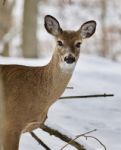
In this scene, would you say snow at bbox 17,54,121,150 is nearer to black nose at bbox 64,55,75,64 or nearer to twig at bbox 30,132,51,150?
twig at bbox 30,132,51,150

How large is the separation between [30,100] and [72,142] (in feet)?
1.50

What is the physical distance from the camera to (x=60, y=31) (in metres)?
4.16

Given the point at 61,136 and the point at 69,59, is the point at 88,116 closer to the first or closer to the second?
the point at 61,136

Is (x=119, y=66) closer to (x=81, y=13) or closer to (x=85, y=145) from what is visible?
(x=85, y=145)

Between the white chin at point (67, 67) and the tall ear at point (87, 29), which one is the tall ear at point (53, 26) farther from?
the white chin at point (67, 67)

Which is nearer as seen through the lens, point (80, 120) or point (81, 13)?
point (80, 120)

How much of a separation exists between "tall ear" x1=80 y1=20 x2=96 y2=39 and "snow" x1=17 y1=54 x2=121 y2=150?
758mm

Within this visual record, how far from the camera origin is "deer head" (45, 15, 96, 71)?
12.8 feet

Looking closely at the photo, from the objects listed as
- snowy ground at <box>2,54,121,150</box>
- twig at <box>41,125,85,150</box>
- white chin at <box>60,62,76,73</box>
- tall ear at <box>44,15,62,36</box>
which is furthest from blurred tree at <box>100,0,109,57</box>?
white chin at <box>60,62,76,73</box>

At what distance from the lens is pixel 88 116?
532 cm

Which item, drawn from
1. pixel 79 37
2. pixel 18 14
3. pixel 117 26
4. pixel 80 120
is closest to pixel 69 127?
pixel 80 120

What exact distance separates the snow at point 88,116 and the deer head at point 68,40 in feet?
2.18

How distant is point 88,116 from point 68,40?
142 cm

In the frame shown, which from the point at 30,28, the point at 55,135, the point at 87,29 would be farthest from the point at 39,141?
the point at 30,28
